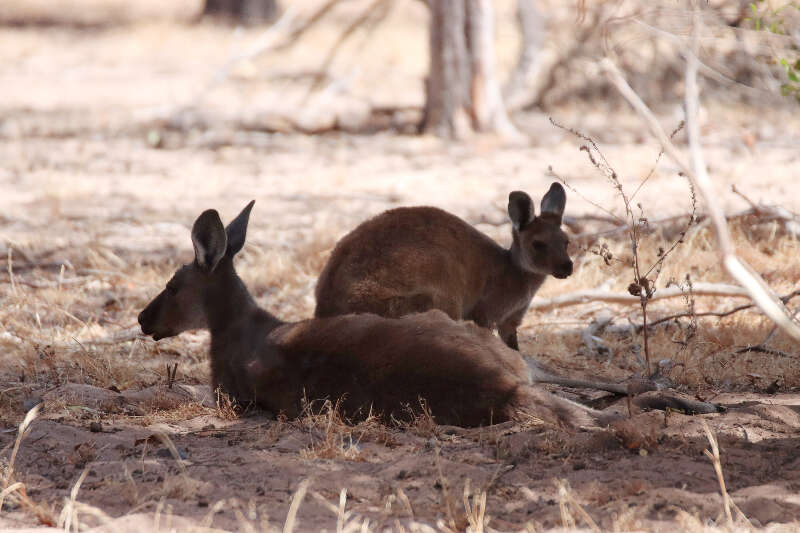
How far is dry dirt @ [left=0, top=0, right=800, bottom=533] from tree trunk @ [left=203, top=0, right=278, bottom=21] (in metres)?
6.93

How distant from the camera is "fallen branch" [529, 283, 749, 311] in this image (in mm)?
6161

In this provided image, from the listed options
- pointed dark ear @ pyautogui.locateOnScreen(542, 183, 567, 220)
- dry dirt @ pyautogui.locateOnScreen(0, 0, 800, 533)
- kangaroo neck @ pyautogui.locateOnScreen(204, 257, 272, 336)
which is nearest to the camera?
dry dirt @ pyautogui.locateOnScreen(0, 0, 800, 533)

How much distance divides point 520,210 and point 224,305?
2079mm

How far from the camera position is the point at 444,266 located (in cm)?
589

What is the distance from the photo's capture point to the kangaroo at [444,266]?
5.64 meters

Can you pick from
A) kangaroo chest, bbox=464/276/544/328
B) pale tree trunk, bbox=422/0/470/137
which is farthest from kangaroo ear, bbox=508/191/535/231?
pale tree trunk, bbox=422/0/470/137

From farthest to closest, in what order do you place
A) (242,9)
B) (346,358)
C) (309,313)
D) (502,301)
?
(242,9) → (309,313) → (502,301) → (346,358)

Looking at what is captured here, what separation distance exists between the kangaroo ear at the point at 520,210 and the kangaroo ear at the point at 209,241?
1987 mm

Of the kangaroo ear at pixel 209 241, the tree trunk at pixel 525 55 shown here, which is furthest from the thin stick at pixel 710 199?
the tree trunk at pixel 525 55

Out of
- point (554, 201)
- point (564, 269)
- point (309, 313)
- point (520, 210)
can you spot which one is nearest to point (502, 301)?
point (564, 269)

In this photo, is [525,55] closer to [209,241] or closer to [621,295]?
[621,295]

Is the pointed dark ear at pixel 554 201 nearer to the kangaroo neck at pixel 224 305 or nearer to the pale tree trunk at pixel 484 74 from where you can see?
the kangaroo neck at pixel 224 305

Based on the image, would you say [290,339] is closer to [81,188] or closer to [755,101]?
[81,188]

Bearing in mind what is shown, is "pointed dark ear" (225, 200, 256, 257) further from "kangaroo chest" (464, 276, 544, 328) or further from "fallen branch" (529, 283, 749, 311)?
"fallen branch" (529, 283, 749, 311)
